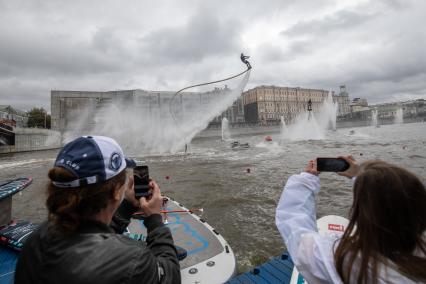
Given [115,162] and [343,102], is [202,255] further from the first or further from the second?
[343,102]

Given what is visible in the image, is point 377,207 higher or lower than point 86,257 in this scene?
higher

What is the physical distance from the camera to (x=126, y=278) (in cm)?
132

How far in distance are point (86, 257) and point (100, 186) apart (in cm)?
41

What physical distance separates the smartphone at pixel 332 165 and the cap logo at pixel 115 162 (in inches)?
61.7

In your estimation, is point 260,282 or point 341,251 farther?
point 260,282

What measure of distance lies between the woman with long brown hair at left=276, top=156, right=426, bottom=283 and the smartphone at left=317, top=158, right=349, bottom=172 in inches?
19.6

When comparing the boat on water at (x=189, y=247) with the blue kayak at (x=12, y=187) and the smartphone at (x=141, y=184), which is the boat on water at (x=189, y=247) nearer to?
the blue kayak at (x=12, y=187)

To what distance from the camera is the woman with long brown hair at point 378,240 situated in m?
1.37

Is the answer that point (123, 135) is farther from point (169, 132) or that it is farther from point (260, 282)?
point (260, 282)

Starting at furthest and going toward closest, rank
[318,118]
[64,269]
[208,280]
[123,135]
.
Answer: [318,118] → [123,135] → [208,280] → [64,269]

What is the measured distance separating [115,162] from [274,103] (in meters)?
112

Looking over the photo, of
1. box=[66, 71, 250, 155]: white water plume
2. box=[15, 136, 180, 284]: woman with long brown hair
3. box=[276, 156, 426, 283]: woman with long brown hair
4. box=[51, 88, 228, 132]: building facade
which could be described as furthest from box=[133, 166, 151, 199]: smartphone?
box=[51, 88, 228, 132]: building facade

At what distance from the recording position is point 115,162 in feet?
5.57

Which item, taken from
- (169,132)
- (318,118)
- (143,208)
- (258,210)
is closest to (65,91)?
(169,132)
